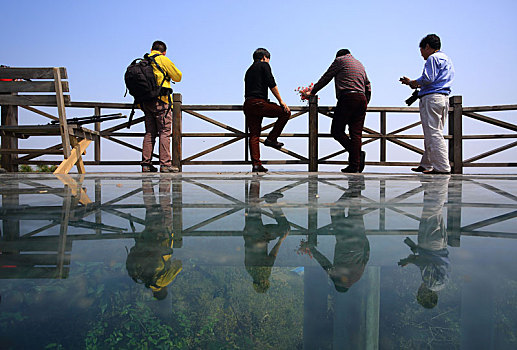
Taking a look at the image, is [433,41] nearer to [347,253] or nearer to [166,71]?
[166,71]

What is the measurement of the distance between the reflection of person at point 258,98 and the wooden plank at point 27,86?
108 inches

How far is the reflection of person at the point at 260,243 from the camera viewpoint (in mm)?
674

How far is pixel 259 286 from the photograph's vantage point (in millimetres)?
629

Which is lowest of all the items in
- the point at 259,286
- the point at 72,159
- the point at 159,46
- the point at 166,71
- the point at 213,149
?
the point at 259,286

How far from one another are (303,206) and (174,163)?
647 cm

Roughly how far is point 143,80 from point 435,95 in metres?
4.25

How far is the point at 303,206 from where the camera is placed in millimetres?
1575

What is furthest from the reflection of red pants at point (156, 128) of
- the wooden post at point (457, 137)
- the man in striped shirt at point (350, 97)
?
Result: the wooden post at point (457, 137)

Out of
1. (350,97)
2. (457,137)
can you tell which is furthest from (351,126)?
(457,137)

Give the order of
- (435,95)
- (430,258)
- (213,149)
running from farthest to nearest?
(213,149), (435,95), (430,258)

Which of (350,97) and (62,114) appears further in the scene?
(350,97)

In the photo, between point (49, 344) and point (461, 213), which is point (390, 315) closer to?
point (49, 344)

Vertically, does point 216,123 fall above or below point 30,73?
below

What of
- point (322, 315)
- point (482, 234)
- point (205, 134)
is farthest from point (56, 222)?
point (205, 134)
